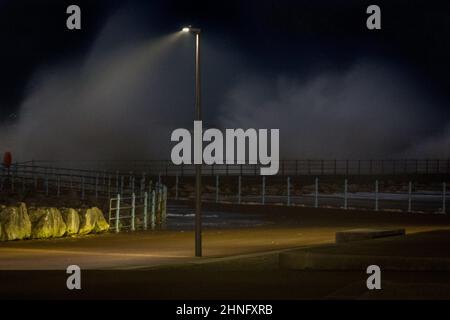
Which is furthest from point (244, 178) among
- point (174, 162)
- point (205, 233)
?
point (205, 233)

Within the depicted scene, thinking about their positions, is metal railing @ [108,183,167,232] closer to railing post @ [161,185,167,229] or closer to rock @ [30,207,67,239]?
railing post @ [161,185,167,229]

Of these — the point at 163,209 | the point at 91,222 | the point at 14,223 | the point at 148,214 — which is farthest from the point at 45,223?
the point at 148,214

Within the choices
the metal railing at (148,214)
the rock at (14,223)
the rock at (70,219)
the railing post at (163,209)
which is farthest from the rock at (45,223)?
the railing post at (163,209)

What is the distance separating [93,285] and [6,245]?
10.5m

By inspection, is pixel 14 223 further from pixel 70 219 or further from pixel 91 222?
pixel 91 222

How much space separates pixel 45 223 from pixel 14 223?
1.31 metres

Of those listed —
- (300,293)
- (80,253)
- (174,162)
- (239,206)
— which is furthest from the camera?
(174,162)

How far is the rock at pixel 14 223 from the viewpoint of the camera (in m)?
29.2

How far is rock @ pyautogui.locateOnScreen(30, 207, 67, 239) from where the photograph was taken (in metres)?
30.3

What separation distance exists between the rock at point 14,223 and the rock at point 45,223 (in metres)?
0.43

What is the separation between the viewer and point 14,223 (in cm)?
2939

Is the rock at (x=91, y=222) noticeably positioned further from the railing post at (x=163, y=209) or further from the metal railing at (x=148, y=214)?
the railing post at (x=163, y=209)

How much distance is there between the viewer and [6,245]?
91.1 ft

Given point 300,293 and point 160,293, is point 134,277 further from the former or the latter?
point 300,293
